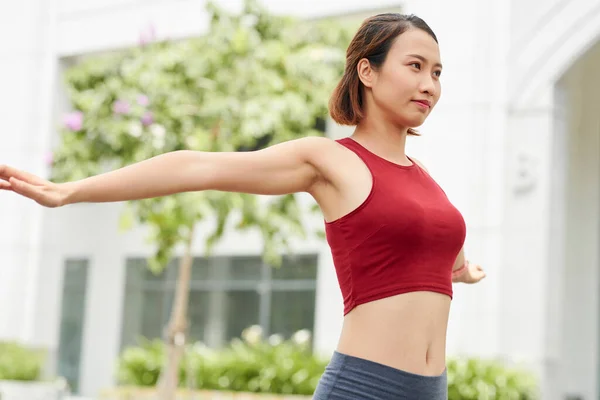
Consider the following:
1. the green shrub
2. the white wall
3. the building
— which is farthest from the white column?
the white wall

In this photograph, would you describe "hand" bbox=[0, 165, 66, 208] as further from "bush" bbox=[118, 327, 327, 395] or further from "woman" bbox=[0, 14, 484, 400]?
"bush" bbox=[118, 327, 327, 395]

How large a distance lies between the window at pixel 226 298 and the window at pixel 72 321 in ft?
2.41

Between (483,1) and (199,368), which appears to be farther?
(199,368)

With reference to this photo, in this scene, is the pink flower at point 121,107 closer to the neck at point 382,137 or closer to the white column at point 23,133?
the white column at point 23,133

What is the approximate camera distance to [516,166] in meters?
10.9

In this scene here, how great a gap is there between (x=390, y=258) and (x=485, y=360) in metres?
8.26

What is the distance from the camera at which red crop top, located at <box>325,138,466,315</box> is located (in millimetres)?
2701

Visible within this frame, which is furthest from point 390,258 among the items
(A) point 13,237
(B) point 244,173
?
(A) point 13,237

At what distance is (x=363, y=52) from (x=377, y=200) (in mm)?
422

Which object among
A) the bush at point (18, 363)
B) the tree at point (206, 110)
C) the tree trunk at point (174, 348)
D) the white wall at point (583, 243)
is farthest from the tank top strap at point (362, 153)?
the bush at point (18, 363)

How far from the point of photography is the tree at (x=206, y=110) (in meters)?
9.46

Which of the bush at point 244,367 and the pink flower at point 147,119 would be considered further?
the bush at point 244,367

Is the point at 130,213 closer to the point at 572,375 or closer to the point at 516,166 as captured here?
the point at 516,166

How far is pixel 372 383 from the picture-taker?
2.69 meters
